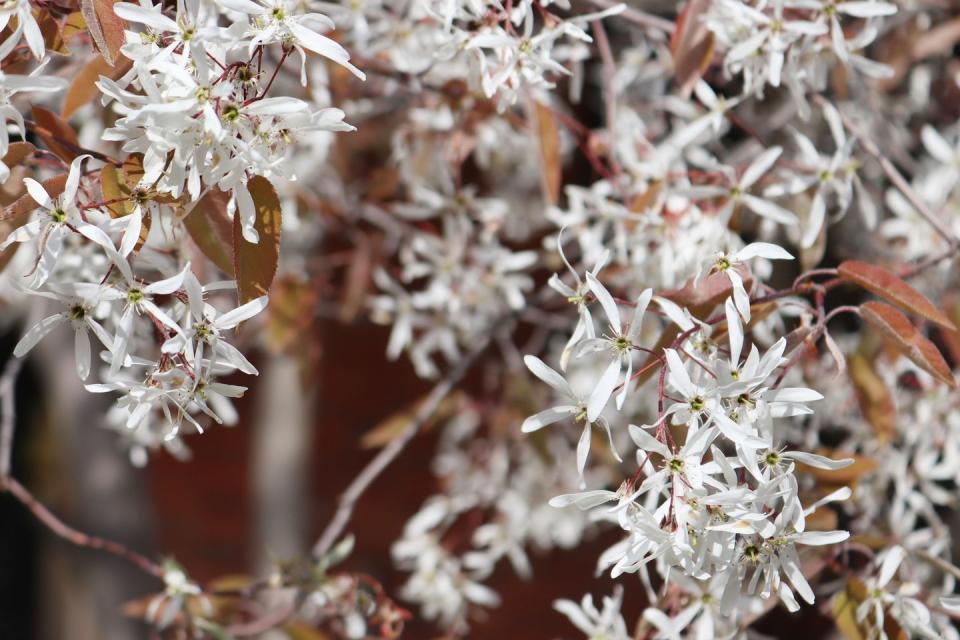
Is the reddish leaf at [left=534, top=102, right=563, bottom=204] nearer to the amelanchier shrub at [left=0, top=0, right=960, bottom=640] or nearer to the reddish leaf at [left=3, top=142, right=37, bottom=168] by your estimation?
the amelanchier shrub at [left=0, top=0, right=960, bottom=640]

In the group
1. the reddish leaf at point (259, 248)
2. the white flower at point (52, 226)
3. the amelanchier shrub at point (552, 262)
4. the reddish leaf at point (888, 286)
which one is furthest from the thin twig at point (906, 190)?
the white flower at point (52, 226)

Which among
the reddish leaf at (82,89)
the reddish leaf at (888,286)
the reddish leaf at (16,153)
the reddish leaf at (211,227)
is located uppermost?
the reddish leaf at (16,153)

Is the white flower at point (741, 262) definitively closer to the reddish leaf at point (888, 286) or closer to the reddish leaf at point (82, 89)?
the reddish leaf at point (888, 286)

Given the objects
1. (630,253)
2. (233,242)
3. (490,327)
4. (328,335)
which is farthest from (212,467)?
(233,242)

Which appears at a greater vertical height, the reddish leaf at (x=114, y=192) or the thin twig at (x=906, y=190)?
the reddish leaf at (x=114, y=192)

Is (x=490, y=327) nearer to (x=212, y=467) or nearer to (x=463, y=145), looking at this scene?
(x=463, y=145)

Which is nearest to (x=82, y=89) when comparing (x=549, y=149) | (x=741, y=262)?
(x=549, y=149)
